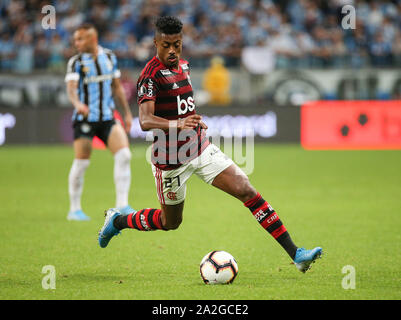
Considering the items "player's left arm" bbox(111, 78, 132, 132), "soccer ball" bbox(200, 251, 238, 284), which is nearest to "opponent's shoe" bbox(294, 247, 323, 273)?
"soccer ball" bbox(200, 251, 238, 284)

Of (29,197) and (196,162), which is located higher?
(196,162)

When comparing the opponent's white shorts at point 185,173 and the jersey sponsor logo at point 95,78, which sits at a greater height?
the jersey sponsor logo at point 95,78

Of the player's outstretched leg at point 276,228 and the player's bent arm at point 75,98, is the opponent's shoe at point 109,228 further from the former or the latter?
the player's bent arm at point 75,98

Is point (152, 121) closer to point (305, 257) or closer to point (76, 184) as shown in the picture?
point (305, 257)

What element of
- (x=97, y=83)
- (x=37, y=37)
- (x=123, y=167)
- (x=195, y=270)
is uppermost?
(x=37, y=37)

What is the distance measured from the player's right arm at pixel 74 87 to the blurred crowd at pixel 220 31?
12518mm

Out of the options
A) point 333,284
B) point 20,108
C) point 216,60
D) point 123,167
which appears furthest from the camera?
point 216,60

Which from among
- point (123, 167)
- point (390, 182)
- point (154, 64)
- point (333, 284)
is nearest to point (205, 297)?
point (333, 284)

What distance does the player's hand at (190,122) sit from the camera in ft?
18.1

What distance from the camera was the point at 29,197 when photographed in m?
11.3

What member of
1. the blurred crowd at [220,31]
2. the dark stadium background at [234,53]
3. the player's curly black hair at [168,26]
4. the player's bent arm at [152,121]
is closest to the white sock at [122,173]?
the player's bent arm at [152,121]

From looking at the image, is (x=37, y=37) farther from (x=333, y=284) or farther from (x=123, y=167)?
(x=333, y=284)

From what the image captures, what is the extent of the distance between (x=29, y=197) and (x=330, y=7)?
580 inches

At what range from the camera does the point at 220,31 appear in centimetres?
2248
